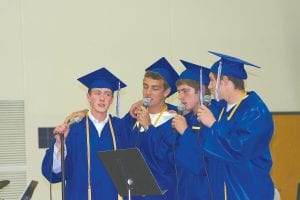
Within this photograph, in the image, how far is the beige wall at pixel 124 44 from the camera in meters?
6.07

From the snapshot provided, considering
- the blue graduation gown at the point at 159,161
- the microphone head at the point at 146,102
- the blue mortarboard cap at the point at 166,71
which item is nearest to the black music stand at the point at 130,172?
the blue graduation gown at the point at 159,161

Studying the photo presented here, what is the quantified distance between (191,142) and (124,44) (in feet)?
9.23

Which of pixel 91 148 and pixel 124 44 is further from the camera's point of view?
pixel 124 44

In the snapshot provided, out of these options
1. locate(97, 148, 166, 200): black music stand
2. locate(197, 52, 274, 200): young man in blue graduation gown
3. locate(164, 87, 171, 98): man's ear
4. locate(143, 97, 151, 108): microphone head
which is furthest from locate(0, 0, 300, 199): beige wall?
locate(197, 52, 274, 200): young man in blue graduation gown

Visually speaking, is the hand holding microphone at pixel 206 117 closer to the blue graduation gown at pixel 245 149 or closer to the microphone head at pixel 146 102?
the blue graduation gown at pixel 245 149

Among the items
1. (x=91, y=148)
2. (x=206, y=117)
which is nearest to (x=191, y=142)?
(x=206, y=117)

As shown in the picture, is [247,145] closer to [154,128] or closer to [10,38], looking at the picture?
[154,128]

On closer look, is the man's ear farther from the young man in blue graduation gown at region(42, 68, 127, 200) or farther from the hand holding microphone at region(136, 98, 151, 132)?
the young man in blue graduation gown at region(42, 68, 127, 200)

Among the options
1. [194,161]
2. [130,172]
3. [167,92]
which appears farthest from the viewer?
[167,92]

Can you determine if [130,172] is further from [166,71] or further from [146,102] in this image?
[166,71]

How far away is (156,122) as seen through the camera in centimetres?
436

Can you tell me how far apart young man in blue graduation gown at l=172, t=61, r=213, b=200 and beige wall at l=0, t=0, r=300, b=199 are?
86.1 inches

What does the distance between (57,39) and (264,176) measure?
131 inches

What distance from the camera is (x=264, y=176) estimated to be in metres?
3.66
